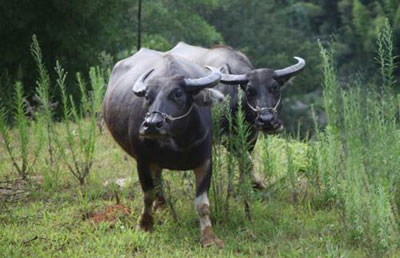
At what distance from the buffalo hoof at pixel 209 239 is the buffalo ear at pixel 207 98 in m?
0.96

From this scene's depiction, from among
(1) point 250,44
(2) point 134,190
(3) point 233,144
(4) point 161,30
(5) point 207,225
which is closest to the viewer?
(5) point 207,225

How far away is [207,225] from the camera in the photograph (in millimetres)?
4867

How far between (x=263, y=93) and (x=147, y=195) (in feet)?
4.57

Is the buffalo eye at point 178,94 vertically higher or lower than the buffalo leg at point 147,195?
higher

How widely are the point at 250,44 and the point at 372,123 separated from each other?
19994mm

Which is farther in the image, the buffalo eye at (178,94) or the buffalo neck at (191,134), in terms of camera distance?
the buffalo neck at (191,134)

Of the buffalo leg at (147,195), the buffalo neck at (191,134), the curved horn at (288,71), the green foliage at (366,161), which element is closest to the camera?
the green foliage at (366,161)

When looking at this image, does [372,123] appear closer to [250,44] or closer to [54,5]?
[54,5]

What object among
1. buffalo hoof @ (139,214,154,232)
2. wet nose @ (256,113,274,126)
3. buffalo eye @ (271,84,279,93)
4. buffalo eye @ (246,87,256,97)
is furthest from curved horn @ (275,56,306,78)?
buffalo hoof @ (139,214,154,232)

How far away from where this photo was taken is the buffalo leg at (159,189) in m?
5.48

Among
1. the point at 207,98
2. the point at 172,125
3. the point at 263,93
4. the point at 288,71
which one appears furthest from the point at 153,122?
the point at 288,71

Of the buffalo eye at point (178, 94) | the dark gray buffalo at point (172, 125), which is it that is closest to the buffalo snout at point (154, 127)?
the dark gray buffalo at point (172, 125)

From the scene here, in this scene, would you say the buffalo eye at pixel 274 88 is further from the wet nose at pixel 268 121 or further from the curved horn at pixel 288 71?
the wet nose at pixel 268 121

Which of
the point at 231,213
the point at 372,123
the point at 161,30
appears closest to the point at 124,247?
the point at 231,213
